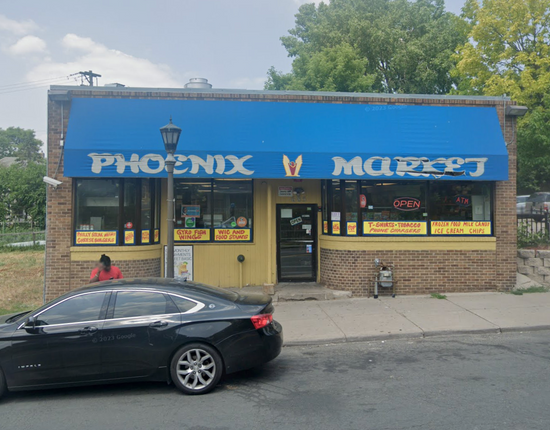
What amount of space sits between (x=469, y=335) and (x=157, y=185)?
302 inches

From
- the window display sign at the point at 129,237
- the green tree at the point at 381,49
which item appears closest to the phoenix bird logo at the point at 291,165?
the window display sign at the point at 129,237

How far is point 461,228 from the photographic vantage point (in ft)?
37.4

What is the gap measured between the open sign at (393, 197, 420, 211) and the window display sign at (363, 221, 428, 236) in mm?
338

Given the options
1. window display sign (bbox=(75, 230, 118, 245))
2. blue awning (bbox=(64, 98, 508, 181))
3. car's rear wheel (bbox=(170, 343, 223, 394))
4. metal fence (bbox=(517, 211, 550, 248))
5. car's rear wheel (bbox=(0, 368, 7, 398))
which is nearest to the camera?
car's rear wheel (bbox=(0, 368, 7, 398))

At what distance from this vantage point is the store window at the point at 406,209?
1125 cm

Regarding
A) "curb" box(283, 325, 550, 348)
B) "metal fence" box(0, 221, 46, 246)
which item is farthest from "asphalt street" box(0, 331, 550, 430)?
"metal fence" box(0, 221, 46, 246)

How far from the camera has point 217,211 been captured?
1180cm

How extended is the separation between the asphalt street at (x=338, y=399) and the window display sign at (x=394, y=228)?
14.6 feet

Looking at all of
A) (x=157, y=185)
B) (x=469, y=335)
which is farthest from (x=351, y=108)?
(x=469, y=335)

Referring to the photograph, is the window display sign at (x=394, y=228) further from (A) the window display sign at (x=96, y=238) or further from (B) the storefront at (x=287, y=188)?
(A) the window display sign at (x=96, y=238)

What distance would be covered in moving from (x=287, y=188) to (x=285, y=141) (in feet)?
5.73

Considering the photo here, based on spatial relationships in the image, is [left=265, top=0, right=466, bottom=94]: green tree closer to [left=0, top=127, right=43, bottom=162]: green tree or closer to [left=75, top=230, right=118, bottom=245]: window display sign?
[left=75, top=230, right=118, bottom=245]: window display sign

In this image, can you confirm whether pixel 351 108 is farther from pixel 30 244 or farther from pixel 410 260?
pixel 30 244

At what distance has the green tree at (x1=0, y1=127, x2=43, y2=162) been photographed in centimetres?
7017
